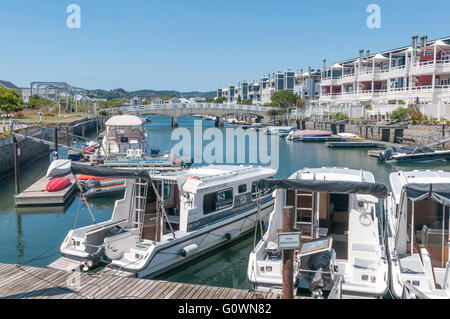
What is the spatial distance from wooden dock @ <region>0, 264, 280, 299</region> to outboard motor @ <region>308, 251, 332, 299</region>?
0.92m

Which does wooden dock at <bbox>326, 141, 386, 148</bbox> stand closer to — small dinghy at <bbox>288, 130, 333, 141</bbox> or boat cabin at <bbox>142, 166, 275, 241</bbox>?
small dinghy at <bbox>288, 130, 333, 141</bbox>

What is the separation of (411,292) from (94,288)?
704cm

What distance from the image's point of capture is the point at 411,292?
28.9ft

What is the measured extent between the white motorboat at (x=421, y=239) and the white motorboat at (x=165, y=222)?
3.69 meters

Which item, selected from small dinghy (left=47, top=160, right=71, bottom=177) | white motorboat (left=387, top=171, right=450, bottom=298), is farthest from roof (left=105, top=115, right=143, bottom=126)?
white motorboat (left=387, top=171, right=450, bottom=298)

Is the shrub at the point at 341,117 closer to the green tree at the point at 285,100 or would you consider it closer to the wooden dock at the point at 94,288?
the green tree at the point at 285,100

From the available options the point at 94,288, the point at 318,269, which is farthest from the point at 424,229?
the point at 94,288

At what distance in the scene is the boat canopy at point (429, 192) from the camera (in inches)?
387

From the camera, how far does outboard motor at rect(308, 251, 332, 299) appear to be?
32.4 feet
